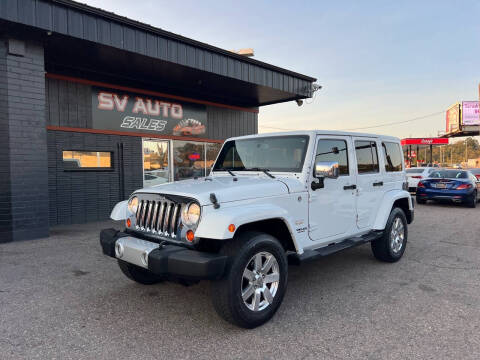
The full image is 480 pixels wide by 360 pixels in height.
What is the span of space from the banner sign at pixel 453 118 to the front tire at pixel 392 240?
5187 centimetres

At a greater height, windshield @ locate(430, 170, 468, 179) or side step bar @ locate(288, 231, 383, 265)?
windshield @ locate(430, 170, 468, 179)

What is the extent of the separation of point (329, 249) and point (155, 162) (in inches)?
312

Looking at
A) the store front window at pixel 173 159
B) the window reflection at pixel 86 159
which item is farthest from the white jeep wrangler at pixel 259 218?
the store front window at pixel 173 159

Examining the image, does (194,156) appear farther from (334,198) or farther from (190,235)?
(190,235)

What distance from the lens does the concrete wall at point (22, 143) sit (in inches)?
265

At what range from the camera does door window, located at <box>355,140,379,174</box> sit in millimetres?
4850

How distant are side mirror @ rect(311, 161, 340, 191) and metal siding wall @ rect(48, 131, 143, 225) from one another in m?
7.12

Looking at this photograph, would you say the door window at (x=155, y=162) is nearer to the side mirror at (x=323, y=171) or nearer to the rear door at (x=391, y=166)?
the rear door at (x=391, y=166)

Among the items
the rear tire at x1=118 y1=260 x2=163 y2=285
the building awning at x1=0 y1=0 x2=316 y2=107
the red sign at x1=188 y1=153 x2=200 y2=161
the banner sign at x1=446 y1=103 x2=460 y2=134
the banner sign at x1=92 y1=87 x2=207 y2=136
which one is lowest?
the rear tire at x1=118 y1=260 x2=163 y2=285

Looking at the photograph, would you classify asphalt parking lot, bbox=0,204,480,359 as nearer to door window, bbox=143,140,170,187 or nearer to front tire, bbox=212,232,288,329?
front tire, bbox=212,232,288,329

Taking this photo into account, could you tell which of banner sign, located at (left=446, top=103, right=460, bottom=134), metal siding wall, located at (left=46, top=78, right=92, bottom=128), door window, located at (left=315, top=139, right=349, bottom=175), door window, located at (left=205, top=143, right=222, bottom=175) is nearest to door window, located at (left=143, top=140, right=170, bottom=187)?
door window, located at (left=205, top=143, right=222, bottom=175)

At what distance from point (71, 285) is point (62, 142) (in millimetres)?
5488

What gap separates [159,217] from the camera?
3438 millimetres

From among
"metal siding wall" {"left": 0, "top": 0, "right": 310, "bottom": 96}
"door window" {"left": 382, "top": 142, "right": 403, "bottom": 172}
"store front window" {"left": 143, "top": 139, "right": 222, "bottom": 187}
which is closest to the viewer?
"door window" {"left": 382, "top": 142, "right": 403, "bottom": 172}
